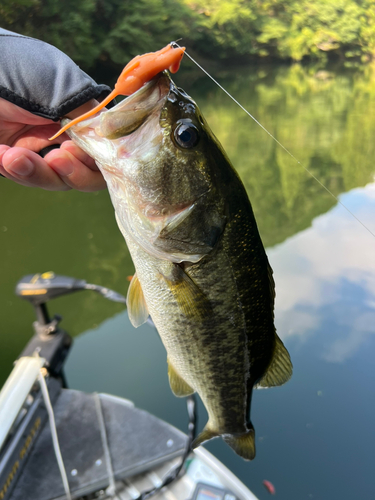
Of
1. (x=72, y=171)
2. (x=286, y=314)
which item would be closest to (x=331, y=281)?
(x=286, y=314)

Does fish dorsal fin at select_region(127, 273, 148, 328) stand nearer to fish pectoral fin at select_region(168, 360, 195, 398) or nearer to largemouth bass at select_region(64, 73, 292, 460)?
largemouth bass at select_region(64, 73, 292, 460)

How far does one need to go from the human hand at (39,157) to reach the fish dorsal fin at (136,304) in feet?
1.45

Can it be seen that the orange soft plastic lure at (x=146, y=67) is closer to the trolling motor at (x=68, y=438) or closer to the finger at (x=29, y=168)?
the finger at (x=29, y=168)

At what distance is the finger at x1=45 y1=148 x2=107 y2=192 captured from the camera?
1.30m

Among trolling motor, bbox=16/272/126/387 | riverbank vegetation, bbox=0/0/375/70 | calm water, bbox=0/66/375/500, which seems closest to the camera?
trolling motor, bbox=16/272/126/387

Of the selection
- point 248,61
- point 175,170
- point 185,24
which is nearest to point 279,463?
point 175,170

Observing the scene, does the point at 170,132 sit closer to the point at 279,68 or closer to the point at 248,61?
the point at 248,61

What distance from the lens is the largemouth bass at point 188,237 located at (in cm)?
101

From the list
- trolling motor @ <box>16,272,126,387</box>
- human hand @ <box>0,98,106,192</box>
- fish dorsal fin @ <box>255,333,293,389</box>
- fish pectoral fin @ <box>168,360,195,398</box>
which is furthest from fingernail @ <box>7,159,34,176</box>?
trolling motor @ <box>16,272,126,387</box>

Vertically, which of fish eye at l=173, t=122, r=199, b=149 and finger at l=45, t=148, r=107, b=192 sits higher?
fish eye at l=173, t=122, r=199, b=149

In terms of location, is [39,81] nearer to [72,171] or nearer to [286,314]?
[72,171]

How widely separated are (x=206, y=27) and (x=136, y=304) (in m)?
30.6

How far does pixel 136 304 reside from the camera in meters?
1.30

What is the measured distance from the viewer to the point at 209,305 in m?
1.17
